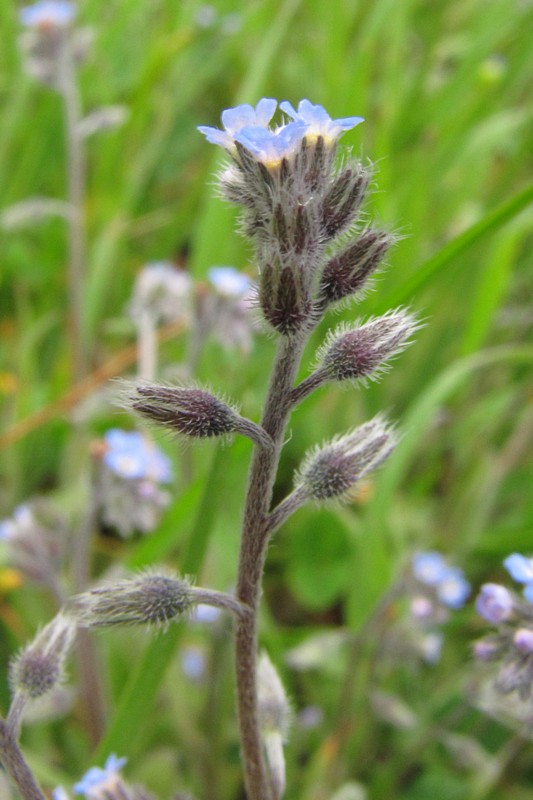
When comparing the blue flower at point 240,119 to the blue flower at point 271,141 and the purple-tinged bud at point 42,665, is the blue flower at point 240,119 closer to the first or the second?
the blue flower at point 271,141

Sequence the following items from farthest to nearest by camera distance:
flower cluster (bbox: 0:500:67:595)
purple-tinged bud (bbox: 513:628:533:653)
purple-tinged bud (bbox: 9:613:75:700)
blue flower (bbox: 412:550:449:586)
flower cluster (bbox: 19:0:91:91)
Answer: flower cluster (bbox: 19:0:91:91)
blue flower (bbox: 412:550:449:586)
flower cluster (bbox: 0:500:67:595)
purple-tinged bud (bbox: 513:628:533:653)
purple-tinged bud (bbox: 9:613:75:700)

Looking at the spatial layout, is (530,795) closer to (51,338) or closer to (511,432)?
(511,432)

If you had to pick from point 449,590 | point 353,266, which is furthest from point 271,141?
point 449,590

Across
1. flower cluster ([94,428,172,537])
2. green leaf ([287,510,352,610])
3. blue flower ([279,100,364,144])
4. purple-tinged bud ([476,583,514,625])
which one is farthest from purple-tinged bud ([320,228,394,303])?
green leaf ([287,510,352,610])

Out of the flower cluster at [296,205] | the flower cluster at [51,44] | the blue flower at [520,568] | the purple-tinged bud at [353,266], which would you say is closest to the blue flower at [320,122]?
the flower cluster at [296,205]

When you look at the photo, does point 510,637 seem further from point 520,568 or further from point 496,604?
point 520,568

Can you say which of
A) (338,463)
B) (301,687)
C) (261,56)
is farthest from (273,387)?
(261,56)

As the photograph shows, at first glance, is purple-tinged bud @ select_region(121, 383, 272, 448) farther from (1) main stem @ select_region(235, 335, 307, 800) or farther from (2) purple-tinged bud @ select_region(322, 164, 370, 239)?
(2) purple-tinged bud @ select_region(322, 164, 370, 239)
